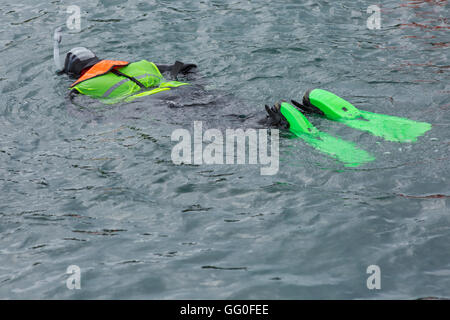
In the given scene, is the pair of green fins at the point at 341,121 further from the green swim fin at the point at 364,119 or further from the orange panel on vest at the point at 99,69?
the orange panel on vest at the point at 99,69

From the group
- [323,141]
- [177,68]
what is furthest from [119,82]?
[323,141]

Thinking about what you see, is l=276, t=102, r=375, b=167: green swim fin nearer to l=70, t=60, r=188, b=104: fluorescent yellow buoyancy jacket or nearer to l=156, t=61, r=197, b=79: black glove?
l=70, t=60, r=188, b=104: fluorescent yellow buoyancy jacket

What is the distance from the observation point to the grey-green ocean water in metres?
3.63

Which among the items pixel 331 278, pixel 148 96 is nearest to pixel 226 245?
pixel 331 278

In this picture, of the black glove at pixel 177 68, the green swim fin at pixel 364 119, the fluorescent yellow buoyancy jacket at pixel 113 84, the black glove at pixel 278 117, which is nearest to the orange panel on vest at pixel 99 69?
the fluorescent yellow buoyancy jacket at pixel 113 84

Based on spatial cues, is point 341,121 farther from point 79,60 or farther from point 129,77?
point 79,60

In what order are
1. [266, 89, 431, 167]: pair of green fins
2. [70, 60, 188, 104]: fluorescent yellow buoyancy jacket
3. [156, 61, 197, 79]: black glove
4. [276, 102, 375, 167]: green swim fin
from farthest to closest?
[156, 61, 197, 79]: black glove < [70, 60, 188, 104]: fluorescent yellow buoyancy jacket < [266, 89, 431, 167]: pair of green fins < [276, 102, 375, 167]: green swim fin

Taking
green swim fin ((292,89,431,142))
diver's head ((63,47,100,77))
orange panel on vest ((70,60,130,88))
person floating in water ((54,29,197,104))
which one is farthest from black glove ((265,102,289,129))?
diver's head ((63,47,100,77))

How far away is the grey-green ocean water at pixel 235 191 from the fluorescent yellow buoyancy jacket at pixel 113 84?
20cm

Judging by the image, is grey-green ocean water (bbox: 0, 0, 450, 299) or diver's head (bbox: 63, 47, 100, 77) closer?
grey-green ocean water (bbox: 0, 0, 450, 299)

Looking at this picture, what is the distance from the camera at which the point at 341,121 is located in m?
5.38

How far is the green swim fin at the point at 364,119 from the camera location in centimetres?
497

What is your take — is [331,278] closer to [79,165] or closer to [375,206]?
[375,206]

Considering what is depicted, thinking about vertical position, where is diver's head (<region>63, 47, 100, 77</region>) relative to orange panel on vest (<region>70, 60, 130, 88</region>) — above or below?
above
